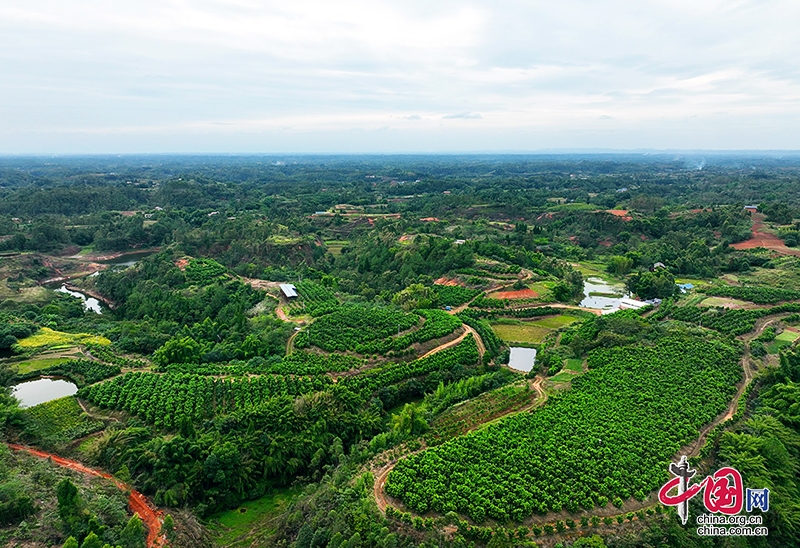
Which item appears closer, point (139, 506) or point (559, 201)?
point (139, 506)

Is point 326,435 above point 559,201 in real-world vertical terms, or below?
below

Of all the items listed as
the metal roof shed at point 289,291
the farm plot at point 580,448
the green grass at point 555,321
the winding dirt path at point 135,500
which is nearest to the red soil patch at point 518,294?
the green grass at point 555,321

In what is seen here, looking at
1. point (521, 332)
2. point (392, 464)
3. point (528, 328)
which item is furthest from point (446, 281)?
point (392, 464)

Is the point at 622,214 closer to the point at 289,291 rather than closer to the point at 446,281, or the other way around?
the point at 446,281

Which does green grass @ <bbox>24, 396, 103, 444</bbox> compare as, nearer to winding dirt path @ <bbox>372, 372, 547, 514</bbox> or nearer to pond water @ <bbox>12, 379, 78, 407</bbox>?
pond water @ <bbox>12, 379, 78, 407</bbox>

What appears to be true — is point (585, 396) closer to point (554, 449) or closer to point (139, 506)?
point (554, 449)

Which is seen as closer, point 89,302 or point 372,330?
point 372,330

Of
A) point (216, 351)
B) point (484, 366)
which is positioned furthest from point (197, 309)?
point (484, 366)
